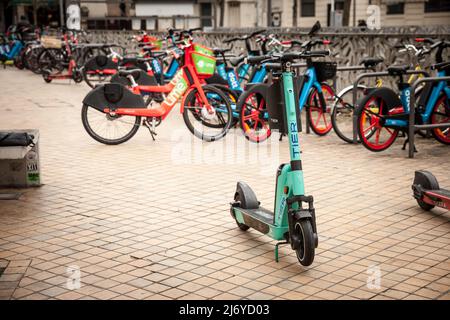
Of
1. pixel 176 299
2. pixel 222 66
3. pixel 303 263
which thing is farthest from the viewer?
pixel 222 66

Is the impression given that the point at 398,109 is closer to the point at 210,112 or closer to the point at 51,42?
the point at 210,112

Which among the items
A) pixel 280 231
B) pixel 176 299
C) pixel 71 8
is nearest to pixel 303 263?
pixel 280 231

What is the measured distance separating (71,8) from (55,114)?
14397 mm

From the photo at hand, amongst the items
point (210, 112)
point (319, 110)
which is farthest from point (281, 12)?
point (210, 112)

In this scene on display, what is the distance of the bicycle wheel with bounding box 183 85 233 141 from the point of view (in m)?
9.95

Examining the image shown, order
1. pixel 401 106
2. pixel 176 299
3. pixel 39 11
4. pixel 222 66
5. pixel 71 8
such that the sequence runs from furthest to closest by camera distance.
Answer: pixel 39 11 < pixel 71 8 < pixel 222 66 < pixel 401 106 < pixel 176 299

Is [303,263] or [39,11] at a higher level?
[39,11]

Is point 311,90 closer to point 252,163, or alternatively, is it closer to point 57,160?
point 252,163

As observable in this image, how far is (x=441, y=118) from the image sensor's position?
9594 millimetres

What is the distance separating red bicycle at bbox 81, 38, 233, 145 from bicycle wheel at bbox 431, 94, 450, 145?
9.17ft

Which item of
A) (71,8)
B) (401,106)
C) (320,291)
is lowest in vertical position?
(320,291)

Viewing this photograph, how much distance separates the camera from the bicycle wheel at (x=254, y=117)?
9773 millimetres

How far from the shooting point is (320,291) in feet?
14.3

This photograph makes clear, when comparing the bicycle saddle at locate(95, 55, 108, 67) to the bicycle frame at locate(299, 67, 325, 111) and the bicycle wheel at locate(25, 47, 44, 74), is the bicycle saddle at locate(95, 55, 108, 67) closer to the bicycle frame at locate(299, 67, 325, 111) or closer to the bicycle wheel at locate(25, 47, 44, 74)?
the bicycle wheel at locate(25, 47, 44, 74)
